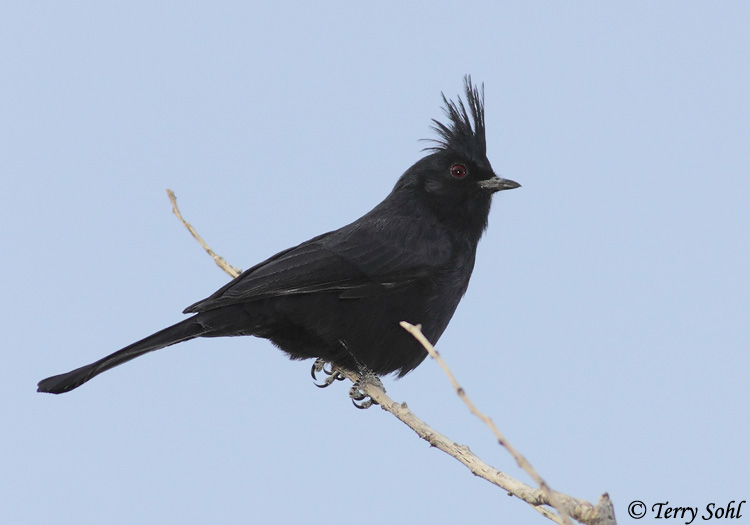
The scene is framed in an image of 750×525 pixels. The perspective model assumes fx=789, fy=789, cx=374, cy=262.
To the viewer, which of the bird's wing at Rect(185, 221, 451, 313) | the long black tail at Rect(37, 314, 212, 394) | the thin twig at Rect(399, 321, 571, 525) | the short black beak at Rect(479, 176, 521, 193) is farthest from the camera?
the short black beak at Rect(479, 176, 521, 193)

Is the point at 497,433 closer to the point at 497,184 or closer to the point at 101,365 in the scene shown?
the point at 101,365

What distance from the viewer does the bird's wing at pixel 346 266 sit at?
562cm

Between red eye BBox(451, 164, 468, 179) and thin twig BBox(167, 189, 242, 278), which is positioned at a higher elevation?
red eye BBox(451, 164, 468, 179)

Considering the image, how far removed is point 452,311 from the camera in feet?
20.7

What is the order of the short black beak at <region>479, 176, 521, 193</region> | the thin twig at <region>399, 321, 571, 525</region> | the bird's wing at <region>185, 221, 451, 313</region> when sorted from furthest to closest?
the short black beak at <region>479, 176, 521, 193</region>
the bird's wing at <region>185, 221, 451, 313</region>
the thin twig at <region>399, 321, 571, 525</region>

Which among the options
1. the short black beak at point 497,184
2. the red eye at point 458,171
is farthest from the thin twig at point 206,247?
the short black beak at point 497,184

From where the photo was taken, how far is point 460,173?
664 cm

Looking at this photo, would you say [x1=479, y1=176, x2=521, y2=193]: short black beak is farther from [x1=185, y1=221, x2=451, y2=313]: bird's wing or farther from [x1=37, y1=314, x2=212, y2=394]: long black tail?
[x1=37, y1=314, x2=212, y2=394]: long black tail

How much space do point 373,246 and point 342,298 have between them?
0.52m

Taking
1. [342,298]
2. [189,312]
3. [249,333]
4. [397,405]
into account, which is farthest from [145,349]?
Result: [397,405]

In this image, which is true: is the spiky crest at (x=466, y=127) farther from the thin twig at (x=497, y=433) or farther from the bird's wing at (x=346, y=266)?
the thin twig at (x=497, y=433)

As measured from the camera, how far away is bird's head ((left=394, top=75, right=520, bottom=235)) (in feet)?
21.6

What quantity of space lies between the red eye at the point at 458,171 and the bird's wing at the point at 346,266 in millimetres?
581

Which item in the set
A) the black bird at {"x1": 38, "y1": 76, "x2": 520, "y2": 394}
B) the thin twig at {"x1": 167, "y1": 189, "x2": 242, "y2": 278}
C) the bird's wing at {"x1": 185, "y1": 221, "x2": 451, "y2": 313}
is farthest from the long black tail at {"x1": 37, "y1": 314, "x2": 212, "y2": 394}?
the thin twig at {"x1": 167, "y1": 189, "x2": 242, "y2": 278}
